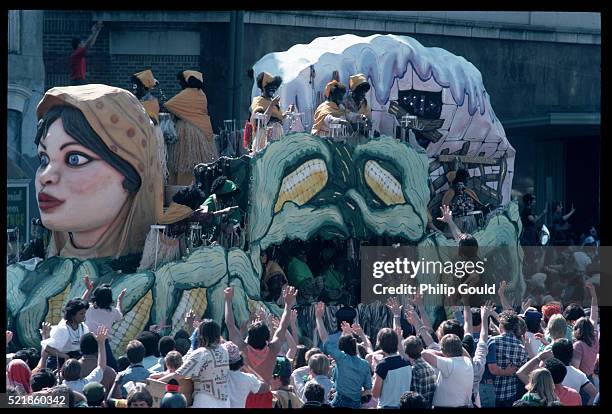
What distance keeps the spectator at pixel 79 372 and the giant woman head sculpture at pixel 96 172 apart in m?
2.72

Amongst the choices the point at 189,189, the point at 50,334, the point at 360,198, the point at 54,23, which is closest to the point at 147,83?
the point at 189,189

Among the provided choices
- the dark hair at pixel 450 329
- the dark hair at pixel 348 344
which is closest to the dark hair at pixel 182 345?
the dark hair at pixel 348 344

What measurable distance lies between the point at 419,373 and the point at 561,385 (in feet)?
3.36

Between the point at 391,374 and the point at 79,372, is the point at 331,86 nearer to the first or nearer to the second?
the point at 391,374

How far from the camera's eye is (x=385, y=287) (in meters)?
14.6

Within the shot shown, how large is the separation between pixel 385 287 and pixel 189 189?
2175 millimetres

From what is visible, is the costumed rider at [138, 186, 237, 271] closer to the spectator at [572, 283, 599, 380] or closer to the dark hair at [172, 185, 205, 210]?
the dark hair at [172, 185, 205, 210]

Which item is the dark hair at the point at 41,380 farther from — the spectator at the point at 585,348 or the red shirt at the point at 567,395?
the spectator at the point at 585,348

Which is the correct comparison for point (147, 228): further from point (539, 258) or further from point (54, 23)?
point (54, 23)

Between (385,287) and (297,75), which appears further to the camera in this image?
(297,75)

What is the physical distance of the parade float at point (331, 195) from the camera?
43.9ft

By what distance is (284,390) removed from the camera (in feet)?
34.9

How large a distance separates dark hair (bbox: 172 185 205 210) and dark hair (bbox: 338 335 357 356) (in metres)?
3.48

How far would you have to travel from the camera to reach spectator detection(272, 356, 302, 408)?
415 inches
